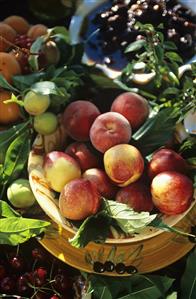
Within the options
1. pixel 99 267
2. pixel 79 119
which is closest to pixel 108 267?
pixel 99 267

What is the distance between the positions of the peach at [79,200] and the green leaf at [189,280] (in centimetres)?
14

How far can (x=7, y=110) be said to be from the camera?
Answer: 0.85 metres

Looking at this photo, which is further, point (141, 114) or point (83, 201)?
point (141, 114)

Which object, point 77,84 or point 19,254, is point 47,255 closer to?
point 19,254

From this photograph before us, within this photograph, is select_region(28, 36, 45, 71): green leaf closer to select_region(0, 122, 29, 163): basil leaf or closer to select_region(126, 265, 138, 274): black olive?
select_region(0, 122, 29, 163): basil leaf

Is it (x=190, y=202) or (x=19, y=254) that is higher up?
(x=190, y=202)

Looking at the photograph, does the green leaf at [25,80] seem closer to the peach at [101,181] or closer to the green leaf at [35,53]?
the green leaf at [35,53]

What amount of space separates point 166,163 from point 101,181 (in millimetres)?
93

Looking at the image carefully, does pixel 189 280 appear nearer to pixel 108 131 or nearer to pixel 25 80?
pixel 108 131

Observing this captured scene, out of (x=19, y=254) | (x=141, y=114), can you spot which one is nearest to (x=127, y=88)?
(x=141, y=114)

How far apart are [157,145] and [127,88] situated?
11 centimetres

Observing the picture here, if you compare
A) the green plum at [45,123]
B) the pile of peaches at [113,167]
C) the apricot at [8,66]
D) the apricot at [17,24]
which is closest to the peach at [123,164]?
Answer: the pile of peaches at [113,167]

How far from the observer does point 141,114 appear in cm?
83

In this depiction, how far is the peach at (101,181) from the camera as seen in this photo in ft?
2.53
